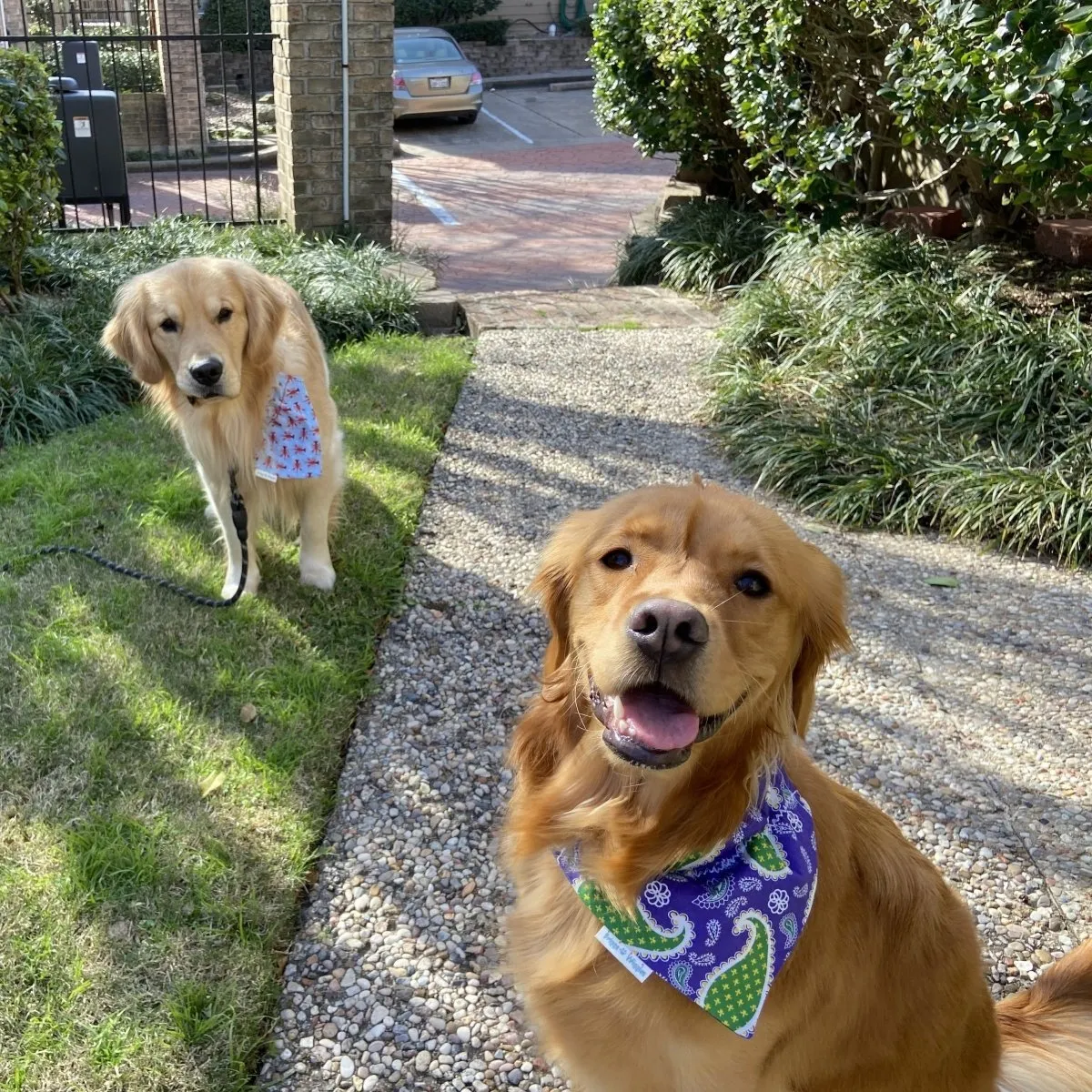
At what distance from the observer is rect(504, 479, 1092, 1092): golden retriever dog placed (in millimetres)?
1735

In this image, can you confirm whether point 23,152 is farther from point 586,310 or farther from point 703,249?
point 703,249

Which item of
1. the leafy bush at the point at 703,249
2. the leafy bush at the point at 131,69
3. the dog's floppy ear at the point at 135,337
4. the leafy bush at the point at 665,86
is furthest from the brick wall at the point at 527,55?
the dog's floppy ear at the point at 135,337

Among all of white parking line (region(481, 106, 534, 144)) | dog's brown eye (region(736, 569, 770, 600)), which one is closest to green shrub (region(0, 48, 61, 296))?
dog's brown eye (region(736, 569, 770, 600))

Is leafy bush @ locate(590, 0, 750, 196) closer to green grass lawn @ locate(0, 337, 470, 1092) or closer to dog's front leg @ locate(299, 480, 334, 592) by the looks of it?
green grass lawn @ locate(0, 337, 470, 1092)

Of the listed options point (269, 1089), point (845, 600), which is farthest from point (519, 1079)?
point (845, 600)

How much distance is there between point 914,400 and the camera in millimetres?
5414

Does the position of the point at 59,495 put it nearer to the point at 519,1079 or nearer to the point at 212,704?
the point at 212,704

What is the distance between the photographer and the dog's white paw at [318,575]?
4066mm

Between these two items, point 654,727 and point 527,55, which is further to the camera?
point 527,55

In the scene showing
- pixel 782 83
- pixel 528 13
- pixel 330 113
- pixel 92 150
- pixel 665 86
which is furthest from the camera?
Result: pixel 528 13

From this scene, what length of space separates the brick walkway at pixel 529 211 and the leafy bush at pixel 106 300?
1.68 meters

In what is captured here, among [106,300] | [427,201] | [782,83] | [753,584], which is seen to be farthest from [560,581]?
[427,201]

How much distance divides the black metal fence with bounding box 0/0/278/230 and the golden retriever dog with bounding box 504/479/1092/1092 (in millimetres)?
6995

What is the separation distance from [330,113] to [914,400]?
555 cm
